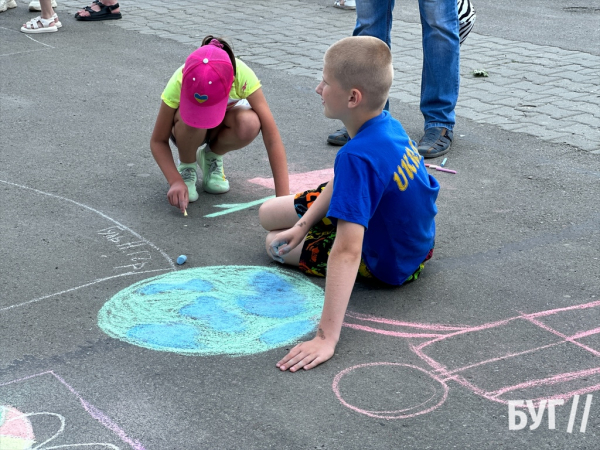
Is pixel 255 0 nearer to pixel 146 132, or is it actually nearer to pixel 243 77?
pixel 146 132

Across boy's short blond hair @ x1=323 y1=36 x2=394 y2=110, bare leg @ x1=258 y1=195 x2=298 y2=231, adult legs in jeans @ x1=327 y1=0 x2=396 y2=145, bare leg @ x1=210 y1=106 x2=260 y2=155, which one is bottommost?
bare leg @ x1=258 y1=195 x2=298 y2=231

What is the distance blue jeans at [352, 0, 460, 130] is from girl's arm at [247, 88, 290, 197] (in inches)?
46.4

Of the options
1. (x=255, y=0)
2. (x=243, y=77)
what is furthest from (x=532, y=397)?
(x=255, y=0)

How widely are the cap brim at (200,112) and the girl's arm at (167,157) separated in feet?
0.57

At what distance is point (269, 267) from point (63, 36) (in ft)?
15.4

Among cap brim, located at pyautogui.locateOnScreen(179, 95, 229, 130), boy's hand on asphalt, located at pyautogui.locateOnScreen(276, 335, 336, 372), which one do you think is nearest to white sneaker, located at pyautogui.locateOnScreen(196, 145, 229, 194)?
cap brim, located at pyautogui.locateOnScreen(179, 95, 229, 130)

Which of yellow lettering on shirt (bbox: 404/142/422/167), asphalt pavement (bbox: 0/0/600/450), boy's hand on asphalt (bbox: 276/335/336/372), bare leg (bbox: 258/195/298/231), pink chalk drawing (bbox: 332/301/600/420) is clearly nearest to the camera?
asphalt pavement (bbox: 0/0/600/450)

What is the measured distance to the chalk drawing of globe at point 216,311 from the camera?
2418 millimetres

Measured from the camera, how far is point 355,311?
261 centimetres

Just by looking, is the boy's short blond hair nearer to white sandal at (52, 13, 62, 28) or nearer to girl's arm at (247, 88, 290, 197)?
girl's arm at (247, 88, 290, 197)

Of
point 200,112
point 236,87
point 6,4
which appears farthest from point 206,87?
point 6,4

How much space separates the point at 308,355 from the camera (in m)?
2.29

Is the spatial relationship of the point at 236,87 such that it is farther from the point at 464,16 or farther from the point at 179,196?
the point at 464,16

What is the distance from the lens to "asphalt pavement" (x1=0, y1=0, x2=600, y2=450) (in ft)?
6.66
